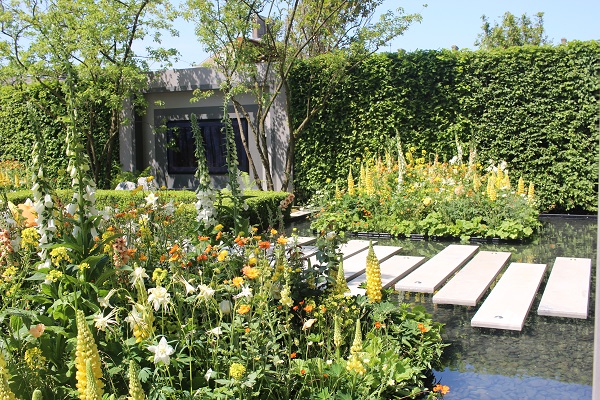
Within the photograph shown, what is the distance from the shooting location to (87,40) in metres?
11.0

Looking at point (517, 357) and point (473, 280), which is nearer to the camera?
point (517, 357)

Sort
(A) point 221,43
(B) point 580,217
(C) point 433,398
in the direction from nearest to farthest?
(C) point 433,398 < (B) point 580,217 < (A) point 221,43

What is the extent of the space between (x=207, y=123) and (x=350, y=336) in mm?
10517

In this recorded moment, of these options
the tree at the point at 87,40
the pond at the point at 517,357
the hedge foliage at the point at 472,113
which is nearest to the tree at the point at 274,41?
the hedge foliage at the point at 472,113

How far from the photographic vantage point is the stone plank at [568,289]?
4.32 metres

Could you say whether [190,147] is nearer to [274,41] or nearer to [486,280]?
[274,41]

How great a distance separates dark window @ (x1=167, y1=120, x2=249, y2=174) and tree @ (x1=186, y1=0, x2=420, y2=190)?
1.76 meters

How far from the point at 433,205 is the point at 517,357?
5033mm

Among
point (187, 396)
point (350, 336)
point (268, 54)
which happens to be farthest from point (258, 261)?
point (268, 54)

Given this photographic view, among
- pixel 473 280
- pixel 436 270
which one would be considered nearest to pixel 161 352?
pixel 473 280

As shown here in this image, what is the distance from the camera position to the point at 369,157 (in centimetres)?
1116

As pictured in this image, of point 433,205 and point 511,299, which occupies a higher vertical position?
point 433,205

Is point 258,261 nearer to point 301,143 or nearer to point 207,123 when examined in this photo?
point 301,143

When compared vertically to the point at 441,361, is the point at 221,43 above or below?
above
